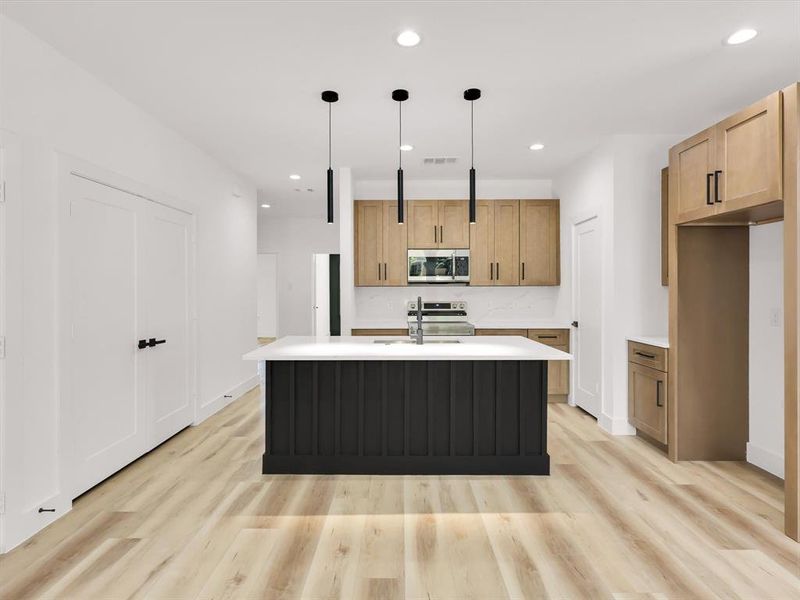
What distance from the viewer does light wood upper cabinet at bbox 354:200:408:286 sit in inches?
227

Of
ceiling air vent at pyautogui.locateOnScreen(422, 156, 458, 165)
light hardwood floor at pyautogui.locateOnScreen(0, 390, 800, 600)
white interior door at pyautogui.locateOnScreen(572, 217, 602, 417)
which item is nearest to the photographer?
light hardwood floor at pyautogui.locateOnScreen(0, 390, 800, 600)

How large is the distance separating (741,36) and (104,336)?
4.19m

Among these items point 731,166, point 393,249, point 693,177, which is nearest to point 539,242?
point 393,249

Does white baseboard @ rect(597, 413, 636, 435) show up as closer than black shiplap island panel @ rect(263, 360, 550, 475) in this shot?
No

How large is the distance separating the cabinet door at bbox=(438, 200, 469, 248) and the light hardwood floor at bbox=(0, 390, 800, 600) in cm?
297

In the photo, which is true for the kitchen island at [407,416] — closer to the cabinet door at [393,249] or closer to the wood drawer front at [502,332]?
the wood drawer front at [502,332]

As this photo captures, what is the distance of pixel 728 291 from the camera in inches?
140

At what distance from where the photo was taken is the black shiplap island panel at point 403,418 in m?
3.35

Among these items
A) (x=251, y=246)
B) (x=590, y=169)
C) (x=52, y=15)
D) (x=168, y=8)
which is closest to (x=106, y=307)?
(x=52, y=15)

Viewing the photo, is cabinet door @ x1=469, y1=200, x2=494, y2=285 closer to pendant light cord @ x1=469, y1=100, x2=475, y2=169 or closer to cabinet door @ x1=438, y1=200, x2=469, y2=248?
cabinet door @ x1=438, y1=200, x2=469, y2=248

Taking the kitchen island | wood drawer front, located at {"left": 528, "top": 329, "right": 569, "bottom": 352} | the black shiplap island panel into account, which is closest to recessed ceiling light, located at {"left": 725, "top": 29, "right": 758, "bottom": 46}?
the kitchen island

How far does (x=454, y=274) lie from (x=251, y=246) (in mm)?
2585

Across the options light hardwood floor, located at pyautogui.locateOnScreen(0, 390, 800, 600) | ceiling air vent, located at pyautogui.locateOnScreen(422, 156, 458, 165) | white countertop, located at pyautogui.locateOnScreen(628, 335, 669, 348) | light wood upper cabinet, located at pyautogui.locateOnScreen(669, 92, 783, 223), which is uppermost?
ceiling air vent, located at pyautogui.locateOnScreen(422, 156, 458, 165)

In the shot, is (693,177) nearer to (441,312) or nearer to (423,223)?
(423,223)
